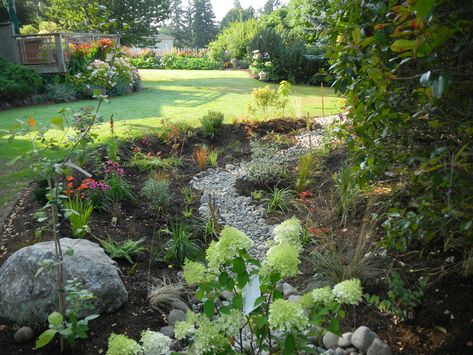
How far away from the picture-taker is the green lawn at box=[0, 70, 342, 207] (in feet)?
18.1

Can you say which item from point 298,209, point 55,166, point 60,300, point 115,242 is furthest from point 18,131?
point 298,209

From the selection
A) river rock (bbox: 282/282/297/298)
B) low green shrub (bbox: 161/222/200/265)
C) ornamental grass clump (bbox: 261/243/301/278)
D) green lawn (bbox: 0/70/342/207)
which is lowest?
river rock (bbox: 282/282/297/298)

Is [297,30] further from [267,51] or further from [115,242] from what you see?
[115,242]

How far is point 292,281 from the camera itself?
321 cm

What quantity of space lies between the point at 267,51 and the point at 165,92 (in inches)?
218

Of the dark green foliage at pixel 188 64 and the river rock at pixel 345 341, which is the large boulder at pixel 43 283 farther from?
the dark green foliage at pixel 188 64

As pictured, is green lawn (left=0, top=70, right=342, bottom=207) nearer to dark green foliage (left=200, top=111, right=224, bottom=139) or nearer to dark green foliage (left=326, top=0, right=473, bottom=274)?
dark green foliage (left=200, top=111, right=224, bottom=139)

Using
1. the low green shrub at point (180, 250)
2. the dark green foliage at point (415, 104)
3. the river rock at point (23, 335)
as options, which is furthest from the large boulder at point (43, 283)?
the dark green foliage at point (415, 104)

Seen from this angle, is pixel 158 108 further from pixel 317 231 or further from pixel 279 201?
pixel 317 231

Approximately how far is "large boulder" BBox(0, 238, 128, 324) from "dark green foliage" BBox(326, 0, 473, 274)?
1.72 m

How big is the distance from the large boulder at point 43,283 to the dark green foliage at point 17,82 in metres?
8.90

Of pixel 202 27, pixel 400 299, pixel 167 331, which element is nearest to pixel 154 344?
pixel 167 331

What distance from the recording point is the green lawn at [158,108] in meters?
5.51

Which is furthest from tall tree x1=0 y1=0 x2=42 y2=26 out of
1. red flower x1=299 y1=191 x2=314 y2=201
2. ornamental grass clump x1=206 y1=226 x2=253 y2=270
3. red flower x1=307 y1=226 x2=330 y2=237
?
ornamental grass clump x1=206 y1=226 x2=253 y2=270
